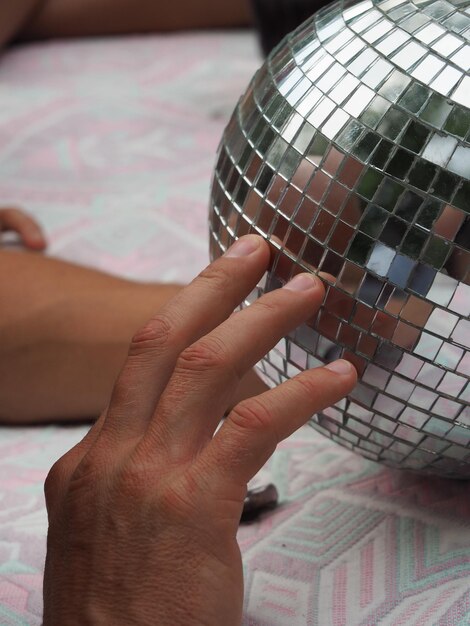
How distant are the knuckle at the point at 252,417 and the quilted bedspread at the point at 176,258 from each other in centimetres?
11

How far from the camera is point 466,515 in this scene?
427 millimetres

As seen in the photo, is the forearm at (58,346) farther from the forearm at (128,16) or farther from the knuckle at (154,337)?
the forearm at (128,16)

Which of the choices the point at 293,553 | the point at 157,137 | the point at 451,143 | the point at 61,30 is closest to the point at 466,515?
the point at 293,553

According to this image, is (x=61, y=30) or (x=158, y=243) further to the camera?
(x=61, y=30)

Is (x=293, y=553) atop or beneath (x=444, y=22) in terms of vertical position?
beneath

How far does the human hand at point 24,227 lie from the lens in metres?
0.73

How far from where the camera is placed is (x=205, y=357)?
35 centimetres

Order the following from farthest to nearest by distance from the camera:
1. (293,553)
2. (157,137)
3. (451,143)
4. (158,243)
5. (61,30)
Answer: (61,30) → (157,137) → (158,243) → (293,553) → (451,143)

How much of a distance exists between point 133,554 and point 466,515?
7.1 inches

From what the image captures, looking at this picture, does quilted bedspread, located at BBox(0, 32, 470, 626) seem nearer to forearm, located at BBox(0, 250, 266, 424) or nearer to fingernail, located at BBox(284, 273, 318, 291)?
forearm, located at BBox(0, 250, 266, 424)

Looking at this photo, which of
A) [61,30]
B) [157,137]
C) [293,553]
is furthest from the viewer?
[61,30]

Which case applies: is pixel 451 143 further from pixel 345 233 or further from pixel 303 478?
pixel 303 478

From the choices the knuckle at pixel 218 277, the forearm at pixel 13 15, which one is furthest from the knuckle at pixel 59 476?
the forearm at pixel 13 15

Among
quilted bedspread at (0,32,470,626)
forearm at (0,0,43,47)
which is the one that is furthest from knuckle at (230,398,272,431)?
forearm at (0,0,43,47)
